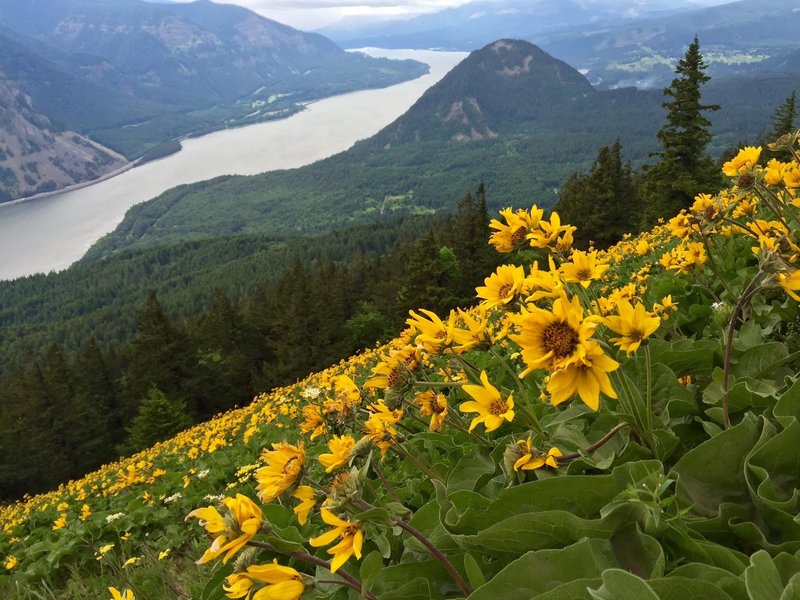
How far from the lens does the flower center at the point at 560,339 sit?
124 cm

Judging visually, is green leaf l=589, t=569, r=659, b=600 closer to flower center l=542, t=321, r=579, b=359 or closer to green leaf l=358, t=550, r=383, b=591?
flower center l=542, t=321, r=579, b=359

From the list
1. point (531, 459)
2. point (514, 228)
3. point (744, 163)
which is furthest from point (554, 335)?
point (744, 163)

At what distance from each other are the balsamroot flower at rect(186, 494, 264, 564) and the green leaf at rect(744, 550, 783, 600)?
3.30ft

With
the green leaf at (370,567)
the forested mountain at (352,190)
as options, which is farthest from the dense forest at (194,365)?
the forested mountain at (352,190)

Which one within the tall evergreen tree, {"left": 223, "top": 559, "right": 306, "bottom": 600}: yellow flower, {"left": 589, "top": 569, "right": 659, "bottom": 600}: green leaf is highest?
{"left": 589, "top": 569, "right": 659, "bottom": 600}: green leaf

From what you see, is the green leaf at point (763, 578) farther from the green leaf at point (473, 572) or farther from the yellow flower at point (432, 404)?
the yellow flower at point (432, 404)

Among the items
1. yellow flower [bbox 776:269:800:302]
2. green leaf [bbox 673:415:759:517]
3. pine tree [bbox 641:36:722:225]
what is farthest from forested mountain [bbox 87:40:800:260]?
green leaf [bbox 673:415:759:517]

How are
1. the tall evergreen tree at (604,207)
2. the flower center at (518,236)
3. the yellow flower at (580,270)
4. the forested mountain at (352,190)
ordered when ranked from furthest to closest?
1. the forested mountain at (352,190)
2. the tall evergreen tree at (604,207)
3. the flower center at (518,236)
4. the yellow flower at (580,270)

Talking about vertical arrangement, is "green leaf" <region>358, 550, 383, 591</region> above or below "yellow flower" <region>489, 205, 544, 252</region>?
below

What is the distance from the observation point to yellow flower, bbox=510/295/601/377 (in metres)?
1.19

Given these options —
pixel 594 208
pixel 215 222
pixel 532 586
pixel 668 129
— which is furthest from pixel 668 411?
pixel 215 222

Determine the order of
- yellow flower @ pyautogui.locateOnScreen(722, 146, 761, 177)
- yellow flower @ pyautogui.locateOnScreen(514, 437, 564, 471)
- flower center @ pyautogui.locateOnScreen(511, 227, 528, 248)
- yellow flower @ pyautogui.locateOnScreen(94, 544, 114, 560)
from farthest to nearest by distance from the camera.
Answer: yellow flower @ pyautogui.locateOnScreen(94, 544, 114, 560), yellow flower @ pyautogui.locateOnScreen(722, 146, 761, 177), flower center @ pyautogui.locateOnScreen(511, 227, 528, 248), yellow flower @ pyautogui.locateOnScreen(514, 437, 564, 471)

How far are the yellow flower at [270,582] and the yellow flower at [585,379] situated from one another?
0.73 m

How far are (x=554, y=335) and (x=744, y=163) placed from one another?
1980 millimetres
